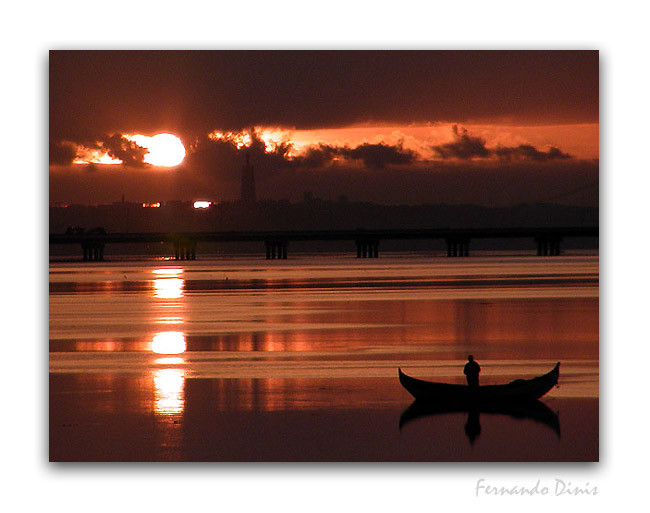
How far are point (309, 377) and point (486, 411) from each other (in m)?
5.69

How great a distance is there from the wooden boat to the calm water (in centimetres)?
39

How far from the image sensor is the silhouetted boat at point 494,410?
2053cm

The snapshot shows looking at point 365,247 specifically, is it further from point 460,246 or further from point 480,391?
point 480,391

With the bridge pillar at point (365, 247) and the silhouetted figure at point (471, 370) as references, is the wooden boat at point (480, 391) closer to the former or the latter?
the silhouetted figure at point (471, 370)

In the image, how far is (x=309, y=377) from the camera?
2558cm

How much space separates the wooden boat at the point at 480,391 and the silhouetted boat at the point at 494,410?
99 mm

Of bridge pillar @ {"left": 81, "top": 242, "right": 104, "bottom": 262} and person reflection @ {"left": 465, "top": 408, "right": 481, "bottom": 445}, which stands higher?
bridge pillar @ {"left": 81, "top": 242, "right": 104, "bottom": 262}

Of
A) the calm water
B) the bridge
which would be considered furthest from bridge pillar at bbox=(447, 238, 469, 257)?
the calm water

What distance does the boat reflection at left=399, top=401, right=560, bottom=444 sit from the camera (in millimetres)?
20234

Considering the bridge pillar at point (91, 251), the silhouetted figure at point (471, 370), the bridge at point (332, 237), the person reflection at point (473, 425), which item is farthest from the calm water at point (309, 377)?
the bridge pillar at point (91, 251)

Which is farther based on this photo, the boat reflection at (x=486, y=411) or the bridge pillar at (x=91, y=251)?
the bridge pillar at (x=91, y=251)

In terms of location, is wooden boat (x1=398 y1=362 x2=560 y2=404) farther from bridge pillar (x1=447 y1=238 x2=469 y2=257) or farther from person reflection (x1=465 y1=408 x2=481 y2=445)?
bridge pillar (x1=447 y1=238 x2=469 y2=257)
